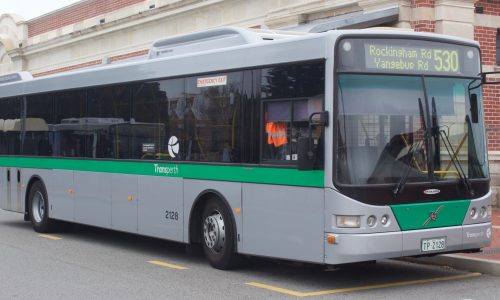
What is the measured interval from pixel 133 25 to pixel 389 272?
18.3 meters

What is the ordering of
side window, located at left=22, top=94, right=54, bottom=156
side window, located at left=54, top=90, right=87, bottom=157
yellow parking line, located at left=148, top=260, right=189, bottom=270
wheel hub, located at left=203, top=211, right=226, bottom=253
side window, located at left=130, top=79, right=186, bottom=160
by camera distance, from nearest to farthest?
1. wheel hub, located at left=203, top=211, right=226, bottom=253
2. yellow parking line, located at left=148, top=260, right=189, bottom=270
3. side window, located at left=130, top=79, right=186, bottom=160
4. side window, located at left=54, top=90, right=87, bottom=157
5. side window, located at left=22, top=94, right=54, bottom=156

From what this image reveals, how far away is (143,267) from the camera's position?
11133mm

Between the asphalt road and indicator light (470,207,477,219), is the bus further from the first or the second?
the asphalt road

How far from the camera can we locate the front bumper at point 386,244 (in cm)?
883

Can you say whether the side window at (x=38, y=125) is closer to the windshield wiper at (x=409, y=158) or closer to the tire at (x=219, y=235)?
the tire at (x=219, y=235)

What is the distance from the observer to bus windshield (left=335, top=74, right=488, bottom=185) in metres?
8.98

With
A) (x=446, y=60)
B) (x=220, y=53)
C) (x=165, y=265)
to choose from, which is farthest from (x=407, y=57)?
(x=165, y=265)

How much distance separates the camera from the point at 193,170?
11195mm

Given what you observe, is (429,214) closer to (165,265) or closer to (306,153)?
(306,153)

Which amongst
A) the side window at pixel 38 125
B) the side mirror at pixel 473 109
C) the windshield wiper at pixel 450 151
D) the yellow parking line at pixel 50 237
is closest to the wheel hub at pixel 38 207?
the yellow parking line at pixel 50 237

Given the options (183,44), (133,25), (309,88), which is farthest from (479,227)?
(133,25)

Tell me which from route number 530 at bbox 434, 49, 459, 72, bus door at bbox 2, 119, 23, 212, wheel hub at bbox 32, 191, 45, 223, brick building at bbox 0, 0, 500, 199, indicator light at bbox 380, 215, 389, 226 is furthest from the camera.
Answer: brick building at bbox 0, 0, 500, 199

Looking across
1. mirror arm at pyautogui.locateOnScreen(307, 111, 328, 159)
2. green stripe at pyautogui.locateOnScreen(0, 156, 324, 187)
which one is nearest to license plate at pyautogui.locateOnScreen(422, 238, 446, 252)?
green stripe at pyautogui.locateOnScreen(0, 156, 324, 187)

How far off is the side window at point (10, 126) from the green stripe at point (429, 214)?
9.53 metres
